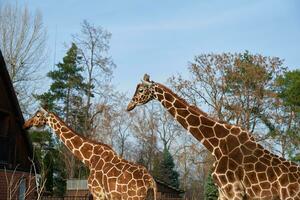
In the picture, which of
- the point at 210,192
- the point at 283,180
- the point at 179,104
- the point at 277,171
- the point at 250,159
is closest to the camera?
the point at 283,180

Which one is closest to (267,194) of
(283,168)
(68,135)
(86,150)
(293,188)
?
(293,188)

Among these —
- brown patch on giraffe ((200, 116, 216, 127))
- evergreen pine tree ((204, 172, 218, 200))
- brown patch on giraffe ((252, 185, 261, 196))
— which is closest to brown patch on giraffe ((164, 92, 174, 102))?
brown patch on giraffe ((200, 116, 216, 127))

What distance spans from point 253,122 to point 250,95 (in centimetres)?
173

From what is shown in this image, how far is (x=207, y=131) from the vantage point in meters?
10.5

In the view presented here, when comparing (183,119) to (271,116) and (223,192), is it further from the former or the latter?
(271,116)

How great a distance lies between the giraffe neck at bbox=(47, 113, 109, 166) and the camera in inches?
505

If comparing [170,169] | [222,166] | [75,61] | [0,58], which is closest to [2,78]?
[0,58]

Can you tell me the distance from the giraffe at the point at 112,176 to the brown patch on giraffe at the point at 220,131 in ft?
→ 7.54

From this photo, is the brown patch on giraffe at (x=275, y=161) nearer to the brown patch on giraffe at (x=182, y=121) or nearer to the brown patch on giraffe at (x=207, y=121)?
the brown patch on giraffe at (x=207, y=121)

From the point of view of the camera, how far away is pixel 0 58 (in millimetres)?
17203

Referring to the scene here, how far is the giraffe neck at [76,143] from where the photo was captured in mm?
12836

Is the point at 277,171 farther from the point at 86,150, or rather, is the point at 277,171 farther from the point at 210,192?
the point at 210,192

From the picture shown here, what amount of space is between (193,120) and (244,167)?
1.63 meters

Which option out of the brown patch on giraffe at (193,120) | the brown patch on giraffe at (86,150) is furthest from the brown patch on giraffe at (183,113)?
the brown patch on giraffe at (86,150)
